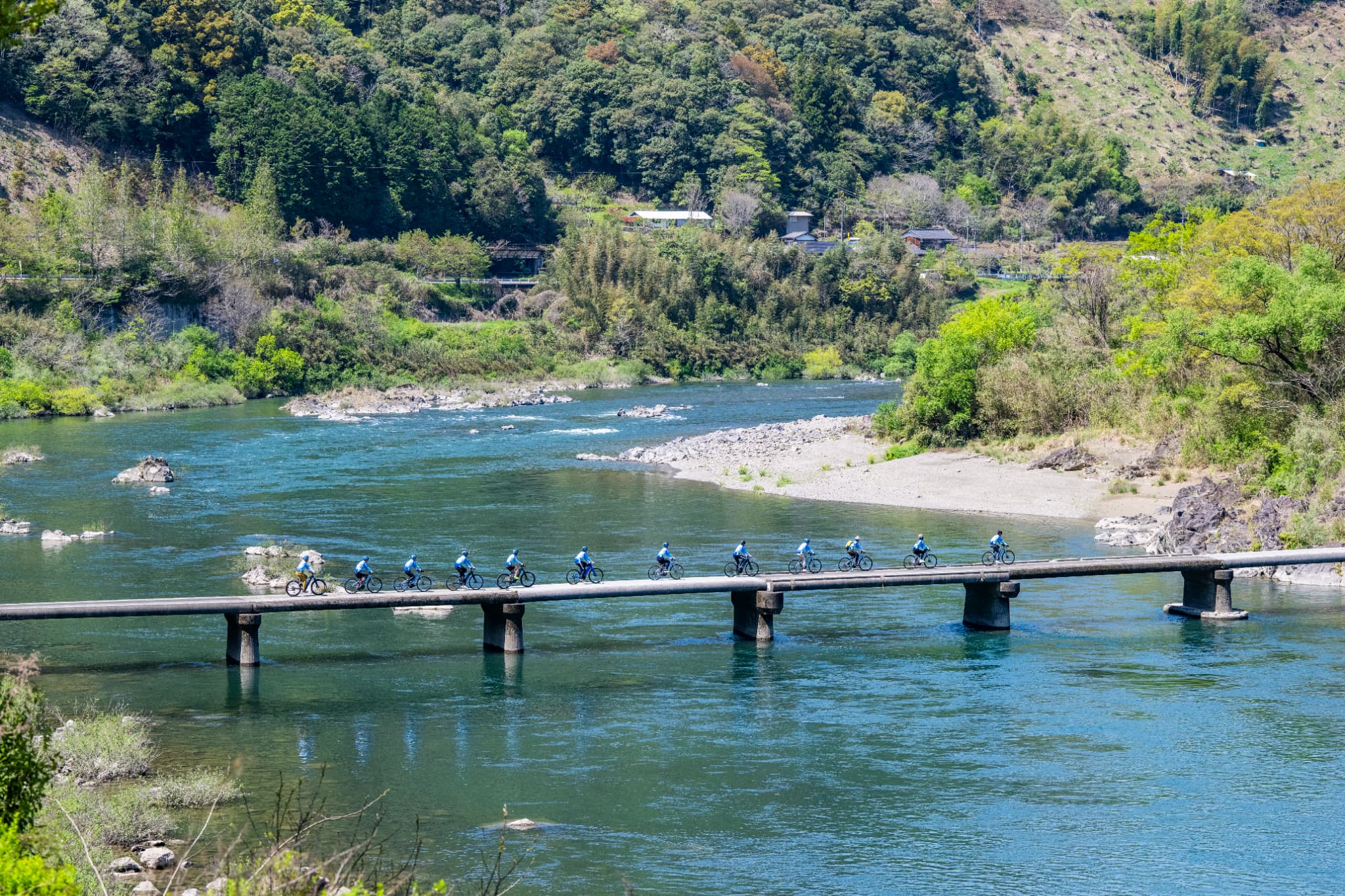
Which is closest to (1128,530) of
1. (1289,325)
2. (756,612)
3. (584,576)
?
(1289,325)

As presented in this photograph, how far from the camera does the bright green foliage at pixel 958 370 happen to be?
83.9 meters

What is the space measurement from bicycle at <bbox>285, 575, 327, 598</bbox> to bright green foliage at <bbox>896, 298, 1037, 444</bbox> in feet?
155

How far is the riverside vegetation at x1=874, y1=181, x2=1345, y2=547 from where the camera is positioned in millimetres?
57656

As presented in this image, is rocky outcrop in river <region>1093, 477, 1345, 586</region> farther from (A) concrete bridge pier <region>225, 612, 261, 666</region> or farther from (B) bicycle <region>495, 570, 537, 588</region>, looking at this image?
(A) concrete bridge pier <region>225, 612, 261, 666</region>

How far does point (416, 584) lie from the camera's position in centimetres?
4500

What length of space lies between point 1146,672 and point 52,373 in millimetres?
95349

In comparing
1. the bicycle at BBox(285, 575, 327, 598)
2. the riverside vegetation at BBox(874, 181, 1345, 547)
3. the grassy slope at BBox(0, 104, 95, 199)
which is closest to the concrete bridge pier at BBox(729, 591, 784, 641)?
the bicycle at BBox(285, 575, 327, 598)

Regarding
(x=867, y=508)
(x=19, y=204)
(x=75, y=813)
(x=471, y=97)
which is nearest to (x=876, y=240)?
(x=471, y=97)

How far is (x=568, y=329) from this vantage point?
523ft

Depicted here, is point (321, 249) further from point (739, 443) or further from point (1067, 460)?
point (1067, 460)

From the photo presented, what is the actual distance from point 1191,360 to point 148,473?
52.3 metres

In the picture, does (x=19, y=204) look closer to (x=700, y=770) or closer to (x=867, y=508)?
(x=867, y=508)

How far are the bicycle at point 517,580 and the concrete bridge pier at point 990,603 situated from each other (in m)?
13.8

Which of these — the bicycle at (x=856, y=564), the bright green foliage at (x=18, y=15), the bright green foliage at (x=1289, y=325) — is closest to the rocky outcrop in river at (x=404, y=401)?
the bicycle at (x=856, y=564)
